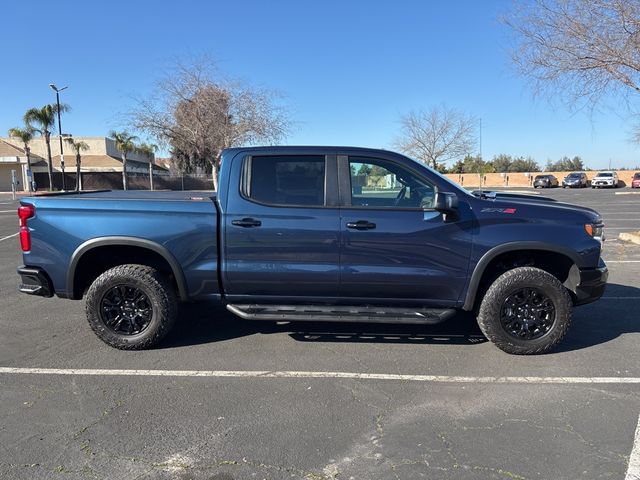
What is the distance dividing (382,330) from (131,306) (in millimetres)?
2586

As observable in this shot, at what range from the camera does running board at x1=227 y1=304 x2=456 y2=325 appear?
458cm

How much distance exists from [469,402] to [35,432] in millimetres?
3087

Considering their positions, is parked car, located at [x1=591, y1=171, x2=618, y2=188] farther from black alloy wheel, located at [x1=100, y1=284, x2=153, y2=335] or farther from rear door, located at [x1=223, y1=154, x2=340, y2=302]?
black alloy wheel, located at [x1=100, y1=284, x2=153, y2=335]

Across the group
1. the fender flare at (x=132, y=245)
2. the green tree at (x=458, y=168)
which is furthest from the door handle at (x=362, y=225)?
the green tree at (x=458, y=168)

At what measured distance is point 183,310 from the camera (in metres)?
6.26

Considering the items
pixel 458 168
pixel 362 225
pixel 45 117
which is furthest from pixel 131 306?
pixel 458 168

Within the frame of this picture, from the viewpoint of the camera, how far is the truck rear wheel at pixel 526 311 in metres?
4.60

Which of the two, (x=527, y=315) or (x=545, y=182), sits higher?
(x=545, y=182)

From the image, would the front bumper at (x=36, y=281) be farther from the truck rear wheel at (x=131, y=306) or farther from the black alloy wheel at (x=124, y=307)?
the black alloy wheel at (x=124, y=307)

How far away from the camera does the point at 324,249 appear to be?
15.1 ft

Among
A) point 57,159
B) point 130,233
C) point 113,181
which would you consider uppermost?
point 57,159

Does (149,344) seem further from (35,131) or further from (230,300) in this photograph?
(35,131)

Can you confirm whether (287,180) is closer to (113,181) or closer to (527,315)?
(527,315)

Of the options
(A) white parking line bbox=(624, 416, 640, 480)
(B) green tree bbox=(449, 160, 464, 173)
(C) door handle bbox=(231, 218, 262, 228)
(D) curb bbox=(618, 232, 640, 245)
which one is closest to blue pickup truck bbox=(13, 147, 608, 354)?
(C) door handle bbox=(231, 218, 262, 228)
